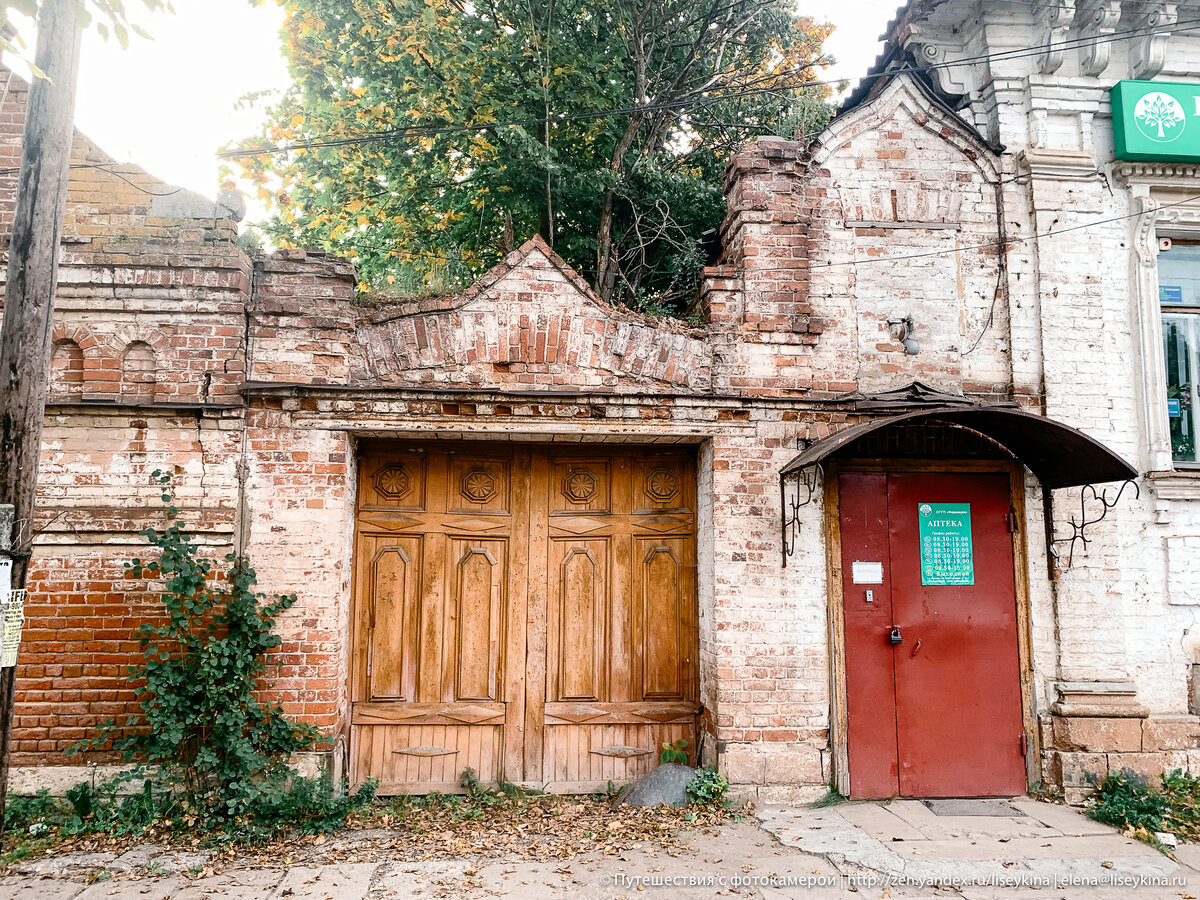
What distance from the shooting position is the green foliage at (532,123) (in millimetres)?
7727

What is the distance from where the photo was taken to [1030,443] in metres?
5.66

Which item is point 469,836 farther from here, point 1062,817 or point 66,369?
point 66,369

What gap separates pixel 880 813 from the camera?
5.29m


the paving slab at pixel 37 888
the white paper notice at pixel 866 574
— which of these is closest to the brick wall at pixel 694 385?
the white paper notice at pixel 866 574

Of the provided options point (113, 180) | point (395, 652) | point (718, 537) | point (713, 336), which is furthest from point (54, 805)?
point (713, 336)

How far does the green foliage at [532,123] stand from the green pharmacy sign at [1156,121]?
8.13 ft

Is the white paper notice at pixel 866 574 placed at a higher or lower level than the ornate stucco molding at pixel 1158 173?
lower

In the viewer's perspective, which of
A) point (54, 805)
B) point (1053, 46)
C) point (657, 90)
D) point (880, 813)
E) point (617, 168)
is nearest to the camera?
point (54, 805)

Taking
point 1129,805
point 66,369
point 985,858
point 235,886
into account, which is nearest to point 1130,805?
point 1129,805

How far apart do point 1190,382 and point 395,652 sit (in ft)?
22.2

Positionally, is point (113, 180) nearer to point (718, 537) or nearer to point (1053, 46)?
point (718, 537)

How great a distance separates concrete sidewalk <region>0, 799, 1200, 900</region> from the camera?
4.21m

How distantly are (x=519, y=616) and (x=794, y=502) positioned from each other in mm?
2230

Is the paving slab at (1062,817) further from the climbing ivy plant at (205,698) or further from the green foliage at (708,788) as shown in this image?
the climbing ivy plant at (205,698)
